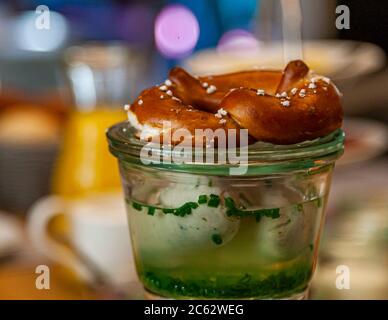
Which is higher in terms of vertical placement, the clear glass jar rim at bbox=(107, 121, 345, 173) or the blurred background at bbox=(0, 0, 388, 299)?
the clear glass jar rim at bbox=(107, 121, 345, 173)

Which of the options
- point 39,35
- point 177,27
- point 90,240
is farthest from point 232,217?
point 177,27

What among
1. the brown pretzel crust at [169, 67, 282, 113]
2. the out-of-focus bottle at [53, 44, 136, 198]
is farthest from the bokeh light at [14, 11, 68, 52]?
the brown pretzel crust at [169, 67, 282, 113]

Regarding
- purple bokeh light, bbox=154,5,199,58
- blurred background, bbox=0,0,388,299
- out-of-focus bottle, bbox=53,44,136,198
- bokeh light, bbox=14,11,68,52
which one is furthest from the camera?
purple bokeh light, bbox=154,5,199,58

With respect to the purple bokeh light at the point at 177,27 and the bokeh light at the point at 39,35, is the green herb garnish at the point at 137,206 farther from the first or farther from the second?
the purple bokeh light at the point at 177,27

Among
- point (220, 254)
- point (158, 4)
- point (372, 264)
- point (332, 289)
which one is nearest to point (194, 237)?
point (220, 254)

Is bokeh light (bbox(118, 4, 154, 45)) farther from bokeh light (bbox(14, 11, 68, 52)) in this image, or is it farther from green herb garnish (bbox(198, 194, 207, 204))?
green herb garnish (bbox(198, 194, 207, 204))

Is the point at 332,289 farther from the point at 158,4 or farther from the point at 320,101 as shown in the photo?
the point at 158,4
